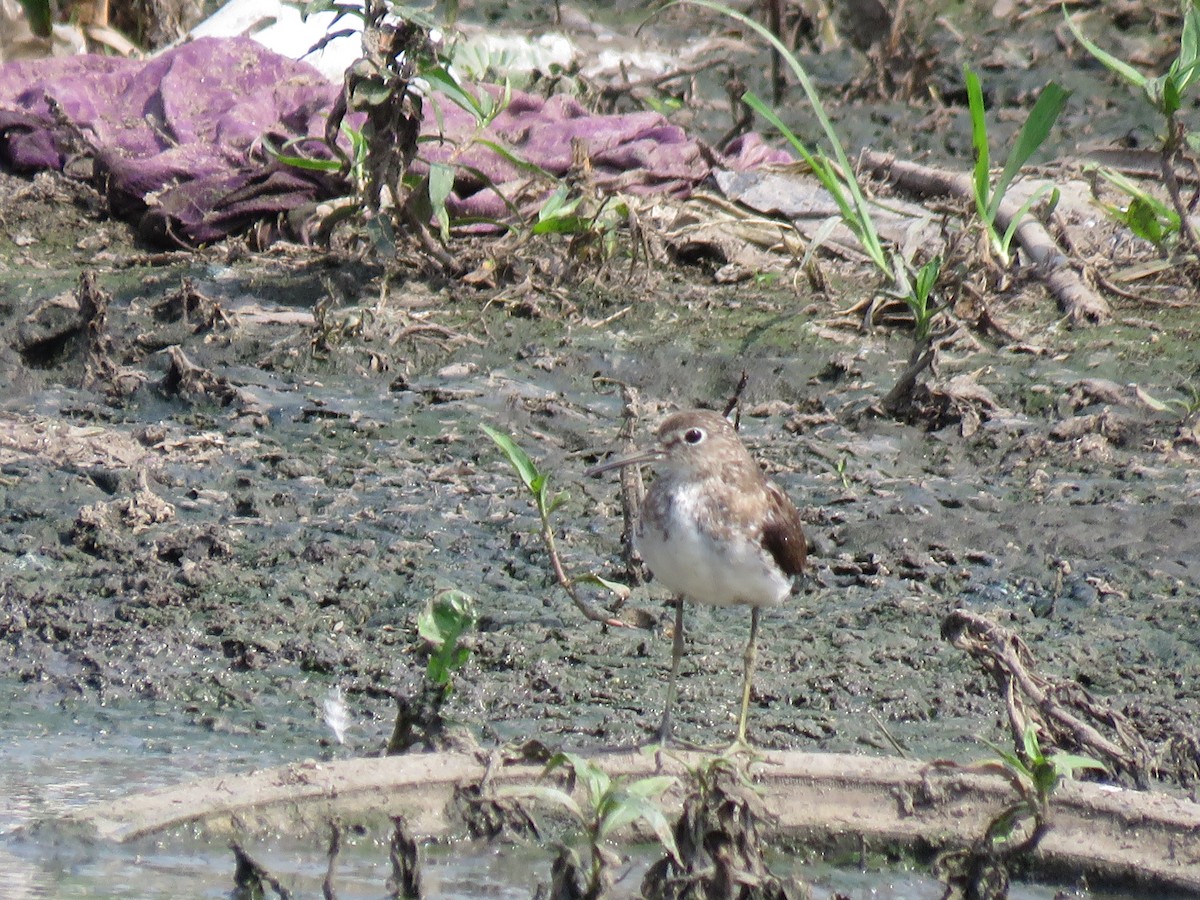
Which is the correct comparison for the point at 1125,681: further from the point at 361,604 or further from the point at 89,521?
the point at 89,521

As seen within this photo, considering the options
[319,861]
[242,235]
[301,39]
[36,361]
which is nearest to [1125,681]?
[319,861]

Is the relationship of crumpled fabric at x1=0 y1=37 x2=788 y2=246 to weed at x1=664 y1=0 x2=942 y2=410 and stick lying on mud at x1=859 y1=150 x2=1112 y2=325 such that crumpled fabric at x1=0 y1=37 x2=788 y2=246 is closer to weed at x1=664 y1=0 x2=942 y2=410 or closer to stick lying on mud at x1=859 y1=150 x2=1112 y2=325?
stick lying on mud at x1=859 y1=150 x2=1112 y2=325

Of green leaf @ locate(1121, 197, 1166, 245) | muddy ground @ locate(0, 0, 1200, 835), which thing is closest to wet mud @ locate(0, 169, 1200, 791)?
muddy ground @ locate(0, 0, 1200, 835)

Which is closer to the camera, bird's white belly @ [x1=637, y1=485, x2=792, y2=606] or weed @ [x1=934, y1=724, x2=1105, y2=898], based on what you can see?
weed @ [x1=934, y1=724, x2=1105, y2=898]

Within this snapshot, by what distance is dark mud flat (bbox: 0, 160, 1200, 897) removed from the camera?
5.14 meters

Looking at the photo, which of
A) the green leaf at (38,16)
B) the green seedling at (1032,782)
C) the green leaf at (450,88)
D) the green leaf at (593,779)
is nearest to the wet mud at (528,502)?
the green leaf at (450,88)

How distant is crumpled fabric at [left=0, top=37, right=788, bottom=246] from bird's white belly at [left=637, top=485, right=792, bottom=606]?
421 cm

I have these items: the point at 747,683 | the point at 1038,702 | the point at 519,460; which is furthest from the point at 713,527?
the point at 1038,702

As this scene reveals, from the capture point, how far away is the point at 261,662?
17.3ft

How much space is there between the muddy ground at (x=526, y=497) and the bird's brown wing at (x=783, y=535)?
493mm

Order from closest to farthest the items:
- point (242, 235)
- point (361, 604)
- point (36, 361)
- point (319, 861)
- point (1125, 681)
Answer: point (319, 861) → point (1125, 681) → point (361, 604) → point (36, 361) → point (242, 235)

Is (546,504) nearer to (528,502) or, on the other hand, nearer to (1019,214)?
(528,502)

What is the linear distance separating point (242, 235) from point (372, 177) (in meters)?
1.38

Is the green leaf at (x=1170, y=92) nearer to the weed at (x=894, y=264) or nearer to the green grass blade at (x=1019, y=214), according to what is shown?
the green grass blade at (x=1019, y=214)
